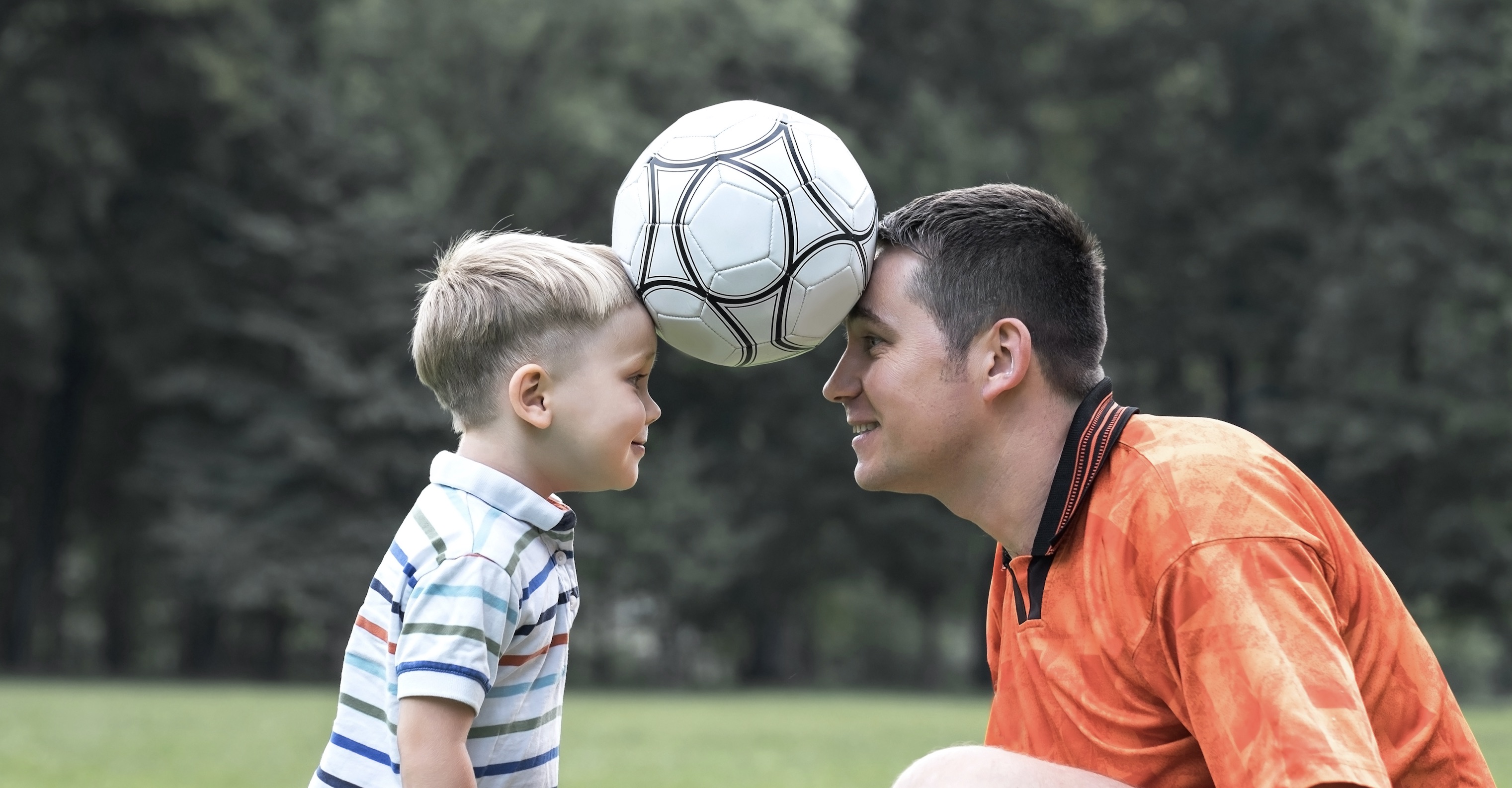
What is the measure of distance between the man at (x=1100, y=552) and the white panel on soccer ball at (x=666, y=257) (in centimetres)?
43

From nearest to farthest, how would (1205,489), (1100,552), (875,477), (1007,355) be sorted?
1. (1205,489)
2. (1100,552)
3. (1007,355)
4. (875,477)

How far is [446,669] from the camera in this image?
283cm

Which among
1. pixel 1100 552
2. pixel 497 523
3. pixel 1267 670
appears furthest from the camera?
pixel 497 523

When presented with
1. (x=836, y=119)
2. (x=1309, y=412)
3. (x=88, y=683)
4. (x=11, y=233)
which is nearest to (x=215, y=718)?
(x=88, y=683)

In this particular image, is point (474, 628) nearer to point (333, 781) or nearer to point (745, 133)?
point (333, 781)

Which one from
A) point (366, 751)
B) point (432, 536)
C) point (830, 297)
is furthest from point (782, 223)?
point (366, 751)

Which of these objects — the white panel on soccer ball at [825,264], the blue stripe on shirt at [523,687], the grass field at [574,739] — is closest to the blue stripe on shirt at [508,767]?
the blue stripe on shirt at [523,687]

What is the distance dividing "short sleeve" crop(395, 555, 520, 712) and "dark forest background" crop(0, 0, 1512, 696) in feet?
81.0

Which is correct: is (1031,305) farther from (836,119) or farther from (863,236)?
(836,119)

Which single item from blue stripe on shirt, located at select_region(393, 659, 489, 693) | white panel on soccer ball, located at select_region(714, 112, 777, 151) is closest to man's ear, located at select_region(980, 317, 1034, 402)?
white panel on soccer ball, located at select_region(714, 112, 777, 151)

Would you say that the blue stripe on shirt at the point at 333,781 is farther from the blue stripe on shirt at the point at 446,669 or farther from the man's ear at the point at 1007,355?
the man's ear at the point at 1007,355

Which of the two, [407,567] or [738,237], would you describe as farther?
[738,237]

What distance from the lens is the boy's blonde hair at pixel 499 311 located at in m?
3.20

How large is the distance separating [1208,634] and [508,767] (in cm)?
148
